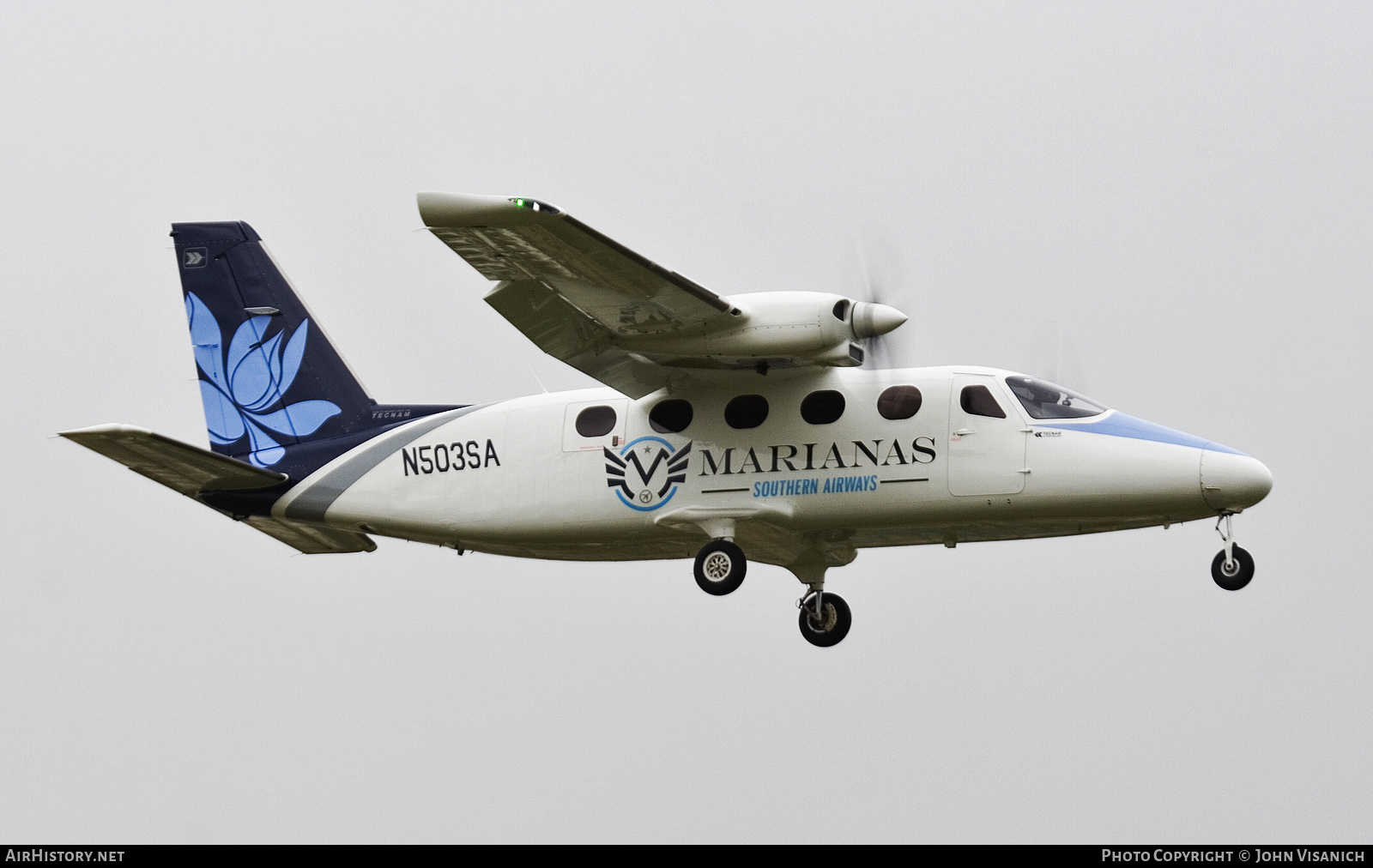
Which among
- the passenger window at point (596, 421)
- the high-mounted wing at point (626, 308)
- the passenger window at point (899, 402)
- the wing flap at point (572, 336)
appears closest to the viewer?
the high-mounted wing at point (626, 308)

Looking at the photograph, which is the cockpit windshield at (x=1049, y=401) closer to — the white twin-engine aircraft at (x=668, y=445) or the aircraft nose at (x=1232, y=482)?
the white twin-engine aircraft at (x=668, y=445)

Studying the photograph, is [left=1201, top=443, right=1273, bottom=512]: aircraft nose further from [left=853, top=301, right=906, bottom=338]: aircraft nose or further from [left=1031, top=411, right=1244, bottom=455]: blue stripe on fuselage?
[left=853, top=301, right=906, bottom=338]: aircraft nose

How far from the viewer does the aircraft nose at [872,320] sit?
18.4m

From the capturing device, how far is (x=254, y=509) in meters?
21.3

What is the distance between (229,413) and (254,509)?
1.65 meters

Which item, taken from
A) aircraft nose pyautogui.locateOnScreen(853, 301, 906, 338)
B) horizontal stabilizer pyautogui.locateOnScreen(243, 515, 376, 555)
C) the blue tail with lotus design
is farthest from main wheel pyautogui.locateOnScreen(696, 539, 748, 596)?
horizontal stabilizer pyautogui.locateOnScreen(243, 515, 376, 555)

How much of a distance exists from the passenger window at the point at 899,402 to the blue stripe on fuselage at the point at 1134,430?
1290 mm

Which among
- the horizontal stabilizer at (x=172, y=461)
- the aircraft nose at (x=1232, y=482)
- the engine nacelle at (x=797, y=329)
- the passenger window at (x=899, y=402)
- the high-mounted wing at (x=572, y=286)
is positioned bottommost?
the aircraft nose at (x=1232, y=482)

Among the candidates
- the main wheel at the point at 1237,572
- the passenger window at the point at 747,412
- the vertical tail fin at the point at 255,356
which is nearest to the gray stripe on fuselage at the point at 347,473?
the vertical tail fin at the point at 255,356

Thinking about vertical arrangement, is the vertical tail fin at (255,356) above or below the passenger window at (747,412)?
above

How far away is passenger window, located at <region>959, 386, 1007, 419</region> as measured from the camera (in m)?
19.0

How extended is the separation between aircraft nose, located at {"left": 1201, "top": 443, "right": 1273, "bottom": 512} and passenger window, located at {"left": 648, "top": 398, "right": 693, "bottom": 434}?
5.64 m

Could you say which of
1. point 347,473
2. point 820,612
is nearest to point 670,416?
point 820,612
